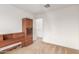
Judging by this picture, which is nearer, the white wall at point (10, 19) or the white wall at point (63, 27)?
the white wall at point (10, 19)

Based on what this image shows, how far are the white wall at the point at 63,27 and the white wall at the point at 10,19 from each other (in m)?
1.71

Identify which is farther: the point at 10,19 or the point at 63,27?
the point at 63,27

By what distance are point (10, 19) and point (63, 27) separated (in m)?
2.73

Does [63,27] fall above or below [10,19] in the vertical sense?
below

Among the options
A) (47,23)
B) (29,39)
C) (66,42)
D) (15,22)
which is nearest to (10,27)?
(15,22)

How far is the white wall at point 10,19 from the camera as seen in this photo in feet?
10.8

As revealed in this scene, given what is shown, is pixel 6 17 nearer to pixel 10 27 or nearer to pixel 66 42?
pixel 10 27

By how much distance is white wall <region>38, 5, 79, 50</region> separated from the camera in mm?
3477

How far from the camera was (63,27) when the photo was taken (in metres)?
3.96

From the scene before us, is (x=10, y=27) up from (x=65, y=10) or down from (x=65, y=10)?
down

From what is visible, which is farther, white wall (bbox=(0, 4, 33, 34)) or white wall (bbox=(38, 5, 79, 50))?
white wall (bbox=(38, 5, 79, 50))

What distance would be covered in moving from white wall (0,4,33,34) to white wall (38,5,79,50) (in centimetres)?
171

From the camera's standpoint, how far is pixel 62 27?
4012 millimetres
